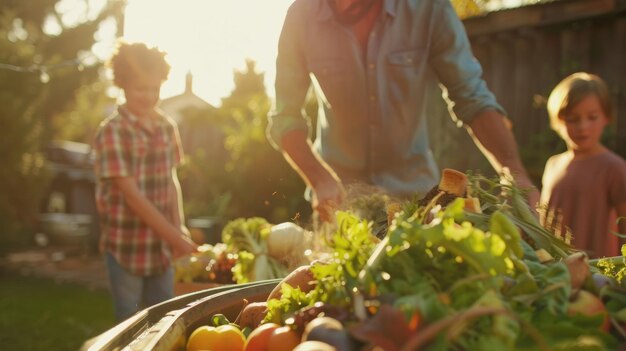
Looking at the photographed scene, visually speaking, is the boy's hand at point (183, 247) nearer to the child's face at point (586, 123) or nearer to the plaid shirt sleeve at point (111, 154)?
the plaid shirt sleeve at point (111, 154)

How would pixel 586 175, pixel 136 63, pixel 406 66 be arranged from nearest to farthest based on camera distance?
1. pixel 406 66
2. pixel 136 63
3. pixel 586 175

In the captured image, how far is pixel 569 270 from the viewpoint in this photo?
1135 millimetres

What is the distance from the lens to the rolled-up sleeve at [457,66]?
295 cm

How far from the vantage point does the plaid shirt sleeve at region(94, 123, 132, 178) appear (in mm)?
3414

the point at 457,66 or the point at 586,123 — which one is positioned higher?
Result: the point at 457,66

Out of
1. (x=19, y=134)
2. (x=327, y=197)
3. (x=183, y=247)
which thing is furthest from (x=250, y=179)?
(x=327, y=197)

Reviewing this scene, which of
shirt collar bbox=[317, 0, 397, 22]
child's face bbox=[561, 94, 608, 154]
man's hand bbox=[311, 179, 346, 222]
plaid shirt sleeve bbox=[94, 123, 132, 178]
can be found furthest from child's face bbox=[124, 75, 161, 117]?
child's face bbox=[561, 94, 608, 154]

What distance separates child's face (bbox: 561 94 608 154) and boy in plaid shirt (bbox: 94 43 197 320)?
2139 mm

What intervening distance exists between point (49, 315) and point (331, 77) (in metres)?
4.58

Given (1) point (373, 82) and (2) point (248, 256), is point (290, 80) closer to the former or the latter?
(1) point (373, 82)

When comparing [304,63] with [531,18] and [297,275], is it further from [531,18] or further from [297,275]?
[531,18]

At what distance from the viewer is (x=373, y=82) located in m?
3.14

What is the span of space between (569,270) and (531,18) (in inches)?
238

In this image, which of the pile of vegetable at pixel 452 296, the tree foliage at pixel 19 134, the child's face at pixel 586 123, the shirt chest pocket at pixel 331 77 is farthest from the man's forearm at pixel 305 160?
the tree foliage at pixel 19 134
